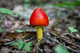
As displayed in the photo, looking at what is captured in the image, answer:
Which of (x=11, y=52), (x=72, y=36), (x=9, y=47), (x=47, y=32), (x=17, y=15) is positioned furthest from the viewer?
(x=17, y=15)

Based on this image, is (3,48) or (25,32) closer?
(3,48)

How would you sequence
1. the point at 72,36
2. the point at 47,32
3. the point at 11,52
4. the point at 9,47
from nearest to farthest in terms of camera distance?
the point at 11,52 → the point at 9,47 → the point at 72,36 → the point at 47,32

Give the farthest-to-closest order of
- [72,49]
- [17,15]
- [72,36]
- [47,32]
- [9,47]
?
1. [17,15]
2. [47,32]
3. [72,36]
4. [9,47]
5. [72,49]

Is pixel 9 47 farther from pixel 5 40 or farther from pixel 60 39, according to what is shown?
pixel 60 39

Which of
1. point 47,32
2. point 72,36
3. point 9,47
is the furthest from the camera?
point 47,32

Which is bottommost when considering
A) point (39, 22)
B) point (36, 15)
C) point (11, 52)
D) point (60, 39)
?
point (11, 52)

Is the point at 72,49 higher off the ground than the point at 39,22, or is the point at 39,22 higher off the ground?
the point at 39,22

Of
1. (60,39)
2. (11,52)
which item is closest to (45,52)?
(60,39)

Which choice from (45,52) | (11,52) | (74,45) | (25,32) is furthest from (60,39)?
(11,52)

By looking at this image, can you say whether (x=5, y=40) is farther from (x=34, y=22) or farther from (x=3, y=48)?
(x=34, y=22)
